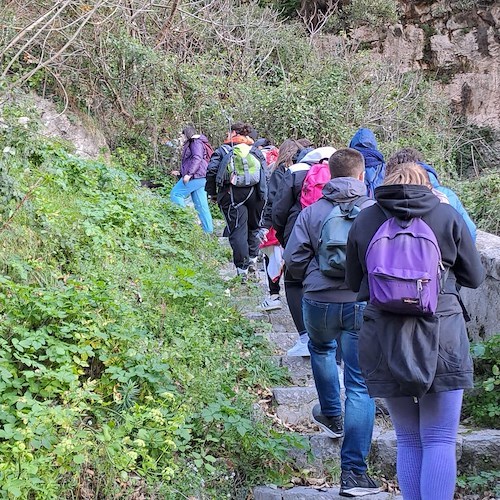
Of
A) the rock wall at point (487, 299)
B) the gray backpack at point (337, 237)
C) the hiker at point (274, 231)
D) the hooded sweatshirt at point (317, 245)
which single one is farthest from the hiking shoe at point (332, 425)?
the hiker at point (274, 231)

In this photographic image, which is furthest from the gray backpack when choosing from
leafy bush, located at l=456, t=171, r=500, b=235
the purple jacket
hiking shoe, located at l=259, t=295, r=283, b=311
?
the purple jacket

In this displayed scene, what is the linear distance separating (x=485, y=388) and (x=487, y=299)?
0.91m

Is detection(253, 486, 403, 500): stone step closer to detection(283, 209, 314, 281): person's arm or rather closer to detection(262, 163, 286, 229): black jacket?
detection(283, 209, 314, 281): person's arm

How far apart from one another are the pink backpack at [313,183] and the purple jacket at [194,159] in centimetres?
554

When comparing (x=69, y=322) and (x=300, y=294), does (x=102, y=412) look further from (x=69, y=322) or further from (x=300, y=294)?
(x=300, y=294)

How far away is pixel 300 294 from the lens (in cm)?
563

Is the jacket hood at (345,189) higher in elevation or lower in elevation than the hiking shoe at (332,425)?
higher

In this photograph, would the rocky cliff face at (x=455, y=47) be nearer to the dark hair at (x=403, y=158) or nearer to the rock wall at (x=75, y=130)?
the rock wall at (x=75, y=130)

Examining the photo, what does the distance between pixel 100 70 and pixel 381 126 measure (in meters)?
6.21

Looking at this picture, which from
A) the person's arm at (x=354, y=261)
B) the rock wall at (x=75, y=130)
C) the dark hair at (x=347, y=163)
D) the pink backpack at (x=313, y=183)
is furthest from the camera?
the rock wall at (x=75, y=130)

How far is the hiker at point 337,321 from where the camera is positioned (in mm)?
3977

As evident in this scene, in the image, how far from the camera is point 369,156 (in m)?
6.37

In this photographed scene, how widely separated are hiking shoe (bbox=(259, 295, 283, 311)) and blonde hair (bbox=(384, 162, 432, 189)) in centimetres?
405

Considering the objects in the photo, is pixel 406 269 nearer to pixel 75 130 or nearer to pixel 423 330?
pixel 423 330
